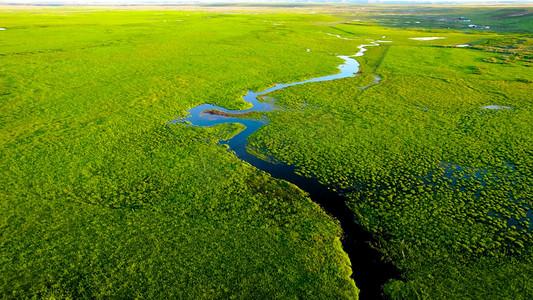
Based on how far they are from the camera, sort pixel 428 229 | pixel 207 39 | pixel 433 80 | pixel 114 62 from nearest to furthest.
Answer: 1. pixel 428 229
2. pixel 433 80
3. pixel 114 62
4. pixel 207 39

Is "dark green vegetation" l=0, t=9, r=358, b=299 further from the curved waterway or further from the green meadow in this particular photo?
the curved waterway

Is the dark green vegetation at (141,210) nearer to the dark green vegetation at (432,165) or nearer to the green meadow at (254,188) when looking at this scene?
the green meadow at (254,188)

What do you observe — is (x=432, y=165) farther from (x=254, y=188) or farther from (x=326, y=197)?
(x=254, y=188)

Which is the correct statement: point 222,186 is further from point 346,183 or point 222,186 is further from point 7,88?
point 7,88

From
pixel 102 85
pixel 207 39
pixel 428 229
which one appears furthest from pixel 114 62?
pixel 428 229

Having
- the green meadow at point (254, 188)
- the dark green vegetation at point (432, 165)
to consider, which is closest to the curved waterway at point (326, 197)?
the green meadow at point (254, 188)

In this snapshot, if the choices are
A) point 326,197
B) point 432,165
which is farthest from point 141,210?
point 432,165
